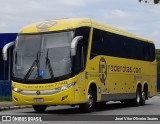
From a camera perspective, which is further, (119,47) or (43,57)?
(119,47)

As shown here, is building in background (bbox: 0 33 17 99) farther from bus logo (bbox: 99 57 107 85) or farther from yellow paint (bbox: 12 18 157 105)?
bus logo (bbox: 99 57 107 85)

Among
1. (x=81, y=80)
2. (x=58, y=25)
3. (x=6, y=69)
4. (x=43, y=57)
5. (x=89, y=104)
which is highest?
(x=58, y=25)

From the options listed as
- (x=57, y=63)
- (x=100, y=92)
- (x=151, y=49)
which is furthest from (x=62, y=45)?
(x=151, y=49)

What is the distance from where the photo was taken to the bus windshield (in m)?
19.0

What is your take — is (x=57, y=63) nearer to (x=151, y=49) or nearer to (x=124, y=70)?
(x=124, y=70)

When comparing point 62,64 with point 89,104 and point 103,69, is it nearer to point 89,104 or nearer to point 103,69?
point 89,104

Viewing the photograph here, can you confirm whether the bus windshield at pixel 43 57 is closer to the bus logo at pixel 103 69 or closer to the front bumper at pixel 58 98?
the front bumper at pixel 58 98

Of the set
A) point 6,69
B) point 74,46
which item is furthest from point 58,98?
point 6,69

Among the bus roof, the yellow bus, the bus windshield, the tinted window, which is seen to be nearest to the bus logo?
the yellow bus

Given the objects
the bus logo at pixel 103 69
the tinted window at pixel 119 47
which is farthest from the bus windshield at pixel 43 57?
the bus logo at pixel 103 69

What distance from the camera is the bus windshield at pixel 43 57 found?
19.0 meters

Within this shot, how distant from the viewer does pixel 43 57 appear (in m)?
19.3

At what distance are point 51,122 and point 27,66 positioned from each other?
146 inches

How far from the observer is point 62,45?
63.3 feet
